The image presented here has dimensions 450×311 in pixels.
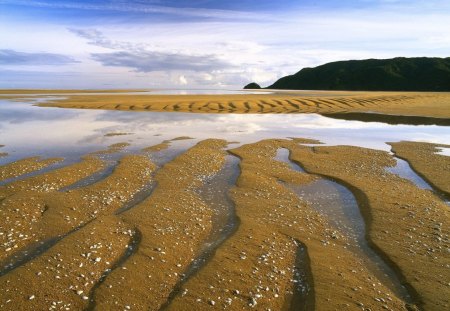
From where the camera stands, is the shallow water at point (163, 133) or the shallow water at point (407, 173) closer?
the shallow water at point (407, 173)

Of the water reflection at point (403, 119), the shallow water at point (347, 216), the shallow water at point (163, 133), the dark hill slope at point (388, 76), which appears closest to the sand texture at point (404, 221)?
the shallow water at point (347, 216)

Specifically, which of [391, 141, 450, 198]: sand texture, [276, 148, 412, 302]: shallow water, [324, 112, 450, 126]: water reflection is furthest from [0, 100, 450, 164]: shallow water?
[276, 148, 412, 302]: shallow water

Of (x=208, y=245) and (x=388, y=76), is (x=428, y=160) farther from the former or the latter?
(x=388, y=76)

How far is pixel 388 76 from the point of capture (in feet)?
513

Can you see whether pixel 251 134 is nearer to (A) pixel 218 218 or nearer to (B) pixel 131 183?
(B) pixel 131 183

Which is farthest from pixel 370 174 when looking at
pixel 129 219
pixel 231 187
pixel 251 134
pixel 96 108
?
pixel 96 108

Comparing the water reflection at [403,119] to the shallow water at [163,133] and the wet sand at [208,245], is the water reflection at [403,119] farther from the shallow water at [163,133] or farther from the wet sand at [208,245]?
the wet sand at [208,245]

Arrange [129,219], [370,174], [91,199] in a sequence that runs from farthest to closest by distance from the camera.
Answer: [370,174] < [91,199] < [129,219]

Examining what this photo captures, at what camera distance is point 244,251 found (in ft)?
24.5

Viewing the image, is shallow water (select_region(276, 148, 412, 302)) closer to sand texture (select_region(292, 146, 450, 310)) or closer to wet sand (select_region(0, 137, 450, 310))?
wet sand (select_region(0, 137, 450, 310))

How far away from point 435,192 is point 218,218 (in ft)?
24.8

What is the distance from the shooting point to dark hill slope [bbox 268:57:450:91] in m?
144

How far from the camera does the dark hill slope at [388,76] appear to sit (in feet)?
473

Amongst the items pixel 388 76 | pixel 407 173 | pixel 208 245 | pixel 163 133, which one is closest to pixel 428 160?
pixel 407 173
